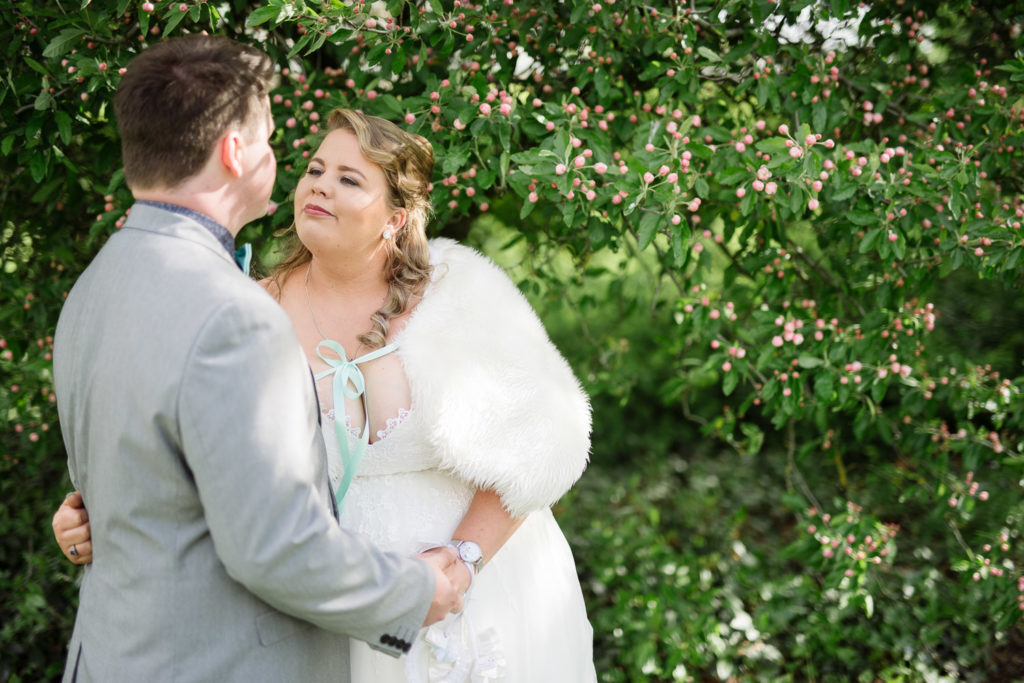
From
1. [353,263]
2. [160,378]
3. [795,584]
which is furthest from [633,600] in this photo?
[160,378]

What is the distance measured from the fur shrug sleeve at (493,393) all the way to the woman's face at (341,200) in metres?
0.23

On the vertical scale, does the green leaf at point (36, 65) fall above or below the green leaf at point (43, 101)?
above

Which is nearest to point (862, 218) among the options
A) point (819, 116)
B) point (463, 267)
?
point (819, 116)

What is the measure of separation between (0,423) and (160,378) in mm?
2373

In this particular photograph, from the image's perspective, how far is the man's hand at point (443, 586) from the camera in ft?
5.43

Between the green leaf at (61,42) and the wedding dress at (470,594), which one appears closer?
the wedding dress at (470,594)

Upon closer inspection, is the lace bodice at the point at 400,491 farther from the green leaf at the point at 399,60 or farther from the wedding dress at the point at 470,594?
the green leaf at the point at 399,60

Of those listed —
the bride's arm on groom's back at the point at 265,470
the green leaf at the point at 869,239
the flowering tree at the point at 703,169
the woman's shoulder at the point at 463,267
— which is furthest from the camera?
the green leaf at the point at 869,239

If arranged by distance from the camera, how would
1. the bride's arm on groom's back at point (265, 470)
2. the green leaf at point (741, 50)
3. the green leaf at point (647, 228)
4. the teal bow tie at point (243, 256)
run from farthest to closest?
1. the green leaf at point (741, 50)
2. the green leaf at point (647, 228)
3. the teal bow tie at point (243, 256)
4. the bride's arm on groom's back at point (265, 470)

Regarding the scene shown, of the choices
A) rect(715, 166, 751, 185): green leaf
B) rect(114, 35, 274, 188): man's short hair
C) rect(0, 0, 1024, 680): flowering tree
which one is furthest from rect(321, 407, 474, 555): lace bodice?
rect(715, 166, 751, 185): green leaf

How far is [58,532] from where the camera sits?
1.68 meters

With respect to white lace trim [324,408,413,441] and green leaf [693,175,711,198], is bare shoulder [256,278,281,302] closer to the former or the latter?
white lace trim [324,408,413,441]

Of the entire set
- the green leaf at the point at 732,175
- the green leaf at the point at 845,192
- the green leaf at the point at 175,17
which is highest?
the green leaf at the point at 845,192

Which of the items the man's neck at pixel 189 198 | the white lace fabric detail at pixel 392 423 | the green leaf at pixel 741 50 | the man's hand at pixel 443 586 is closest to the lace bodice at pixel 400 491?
the white lace fabric detail at pixel 392 423
